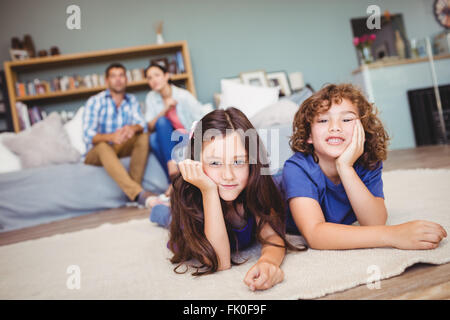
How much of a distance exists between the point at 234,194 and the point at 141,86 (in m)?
3.05

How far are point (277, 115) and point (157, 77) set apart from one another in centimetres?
94

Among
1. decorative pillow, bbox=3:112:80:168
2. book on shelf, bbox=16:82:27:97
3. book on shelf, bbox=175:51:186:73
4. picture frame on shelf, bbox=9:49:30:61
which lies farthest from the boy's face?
picture frame on shelf, bbox=9:49:30:61

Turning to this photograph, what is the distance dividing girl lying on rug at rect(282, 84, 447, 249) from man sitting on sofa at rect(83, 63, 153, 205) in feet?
4.68

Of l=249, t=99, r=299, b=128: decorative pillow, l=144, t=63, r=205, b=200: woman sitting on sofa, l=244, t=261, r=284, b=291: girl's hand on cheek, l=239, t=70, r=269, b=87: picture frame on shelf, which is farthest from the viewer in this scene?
l=239, t=70, r=269, b=87: picture frame on shelf

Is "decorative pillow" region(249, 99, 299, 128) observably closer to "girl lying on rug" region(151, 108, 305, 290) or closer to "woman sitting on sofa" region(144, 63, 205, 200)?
"woman sitting on sofa" region(144, 63, 205, 200)

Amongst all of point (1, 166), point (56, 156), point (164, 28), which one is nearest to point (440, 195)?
point (56, 156)

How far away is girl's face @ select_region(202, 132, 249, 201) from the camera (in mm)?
806

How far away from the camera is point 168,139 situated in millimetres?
2367

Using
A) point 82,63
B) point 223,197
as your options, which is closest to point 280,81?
point 82,63

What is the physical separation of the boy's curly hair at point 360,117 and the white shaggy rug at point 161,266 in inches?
9.5

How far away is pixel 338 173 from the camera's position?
0.91m

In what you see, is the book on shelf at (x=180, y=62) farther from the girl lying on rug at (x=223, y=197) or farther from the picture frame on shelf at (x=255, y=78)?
the girl lying on rug at (x=223, y=197)

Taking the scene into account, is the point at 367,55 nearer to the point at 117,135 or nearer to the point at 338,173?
the point at 117,135

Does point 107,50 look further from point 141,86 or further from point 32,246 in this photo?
point 32,246
